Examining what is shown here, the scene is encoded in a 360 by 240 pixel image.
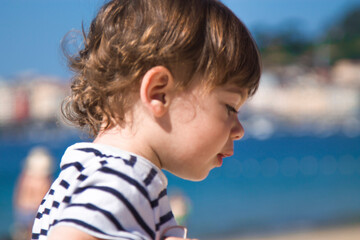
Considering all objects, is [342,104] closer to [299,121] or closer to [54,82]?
[299,121]

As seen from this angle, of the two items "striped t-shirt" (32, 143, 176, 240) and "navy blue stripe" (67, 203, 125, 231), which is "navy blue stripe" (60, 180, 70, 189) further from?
"navy blue stripe" (67, 203, 125, 231)

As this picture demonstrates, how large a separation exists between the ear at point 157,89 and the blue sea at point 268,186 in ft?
24.3

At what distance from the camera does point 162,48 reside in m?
1.17

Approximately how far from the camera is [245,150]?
5166cm

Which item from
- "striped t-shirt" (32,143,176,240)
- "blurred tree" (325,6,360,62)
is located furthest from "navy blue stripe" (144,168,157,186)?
"blurred tree" (325,6,360,62)

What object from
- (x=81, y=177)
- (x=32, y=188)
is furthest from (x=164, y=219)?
(x=32, y=188)

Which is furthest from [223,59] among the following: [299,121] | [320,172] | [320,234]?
[299,121]

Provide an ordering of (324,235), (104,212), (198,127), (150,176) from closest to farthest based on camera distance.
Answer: (104,212) → (150,176) → (198,127) → (324,235)

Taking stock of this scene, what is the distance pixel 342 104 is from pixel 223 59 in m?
43.3

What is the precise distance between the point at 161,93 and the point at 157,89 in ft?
0.05

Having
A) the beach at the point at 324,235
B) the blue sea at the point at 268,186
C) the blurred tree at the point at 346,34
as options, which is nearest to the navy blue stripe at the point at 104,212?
the blue sea at the point at 268,186

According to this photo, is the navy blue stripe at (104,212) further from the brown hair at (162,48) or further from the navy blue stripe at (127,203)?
the brown hair at (162,48)

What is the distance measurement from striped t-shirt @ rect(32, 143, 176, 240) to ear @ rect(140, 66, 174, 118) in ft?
0.45

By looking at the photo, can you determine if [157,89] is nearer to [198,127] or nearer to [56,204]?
[198,127]
